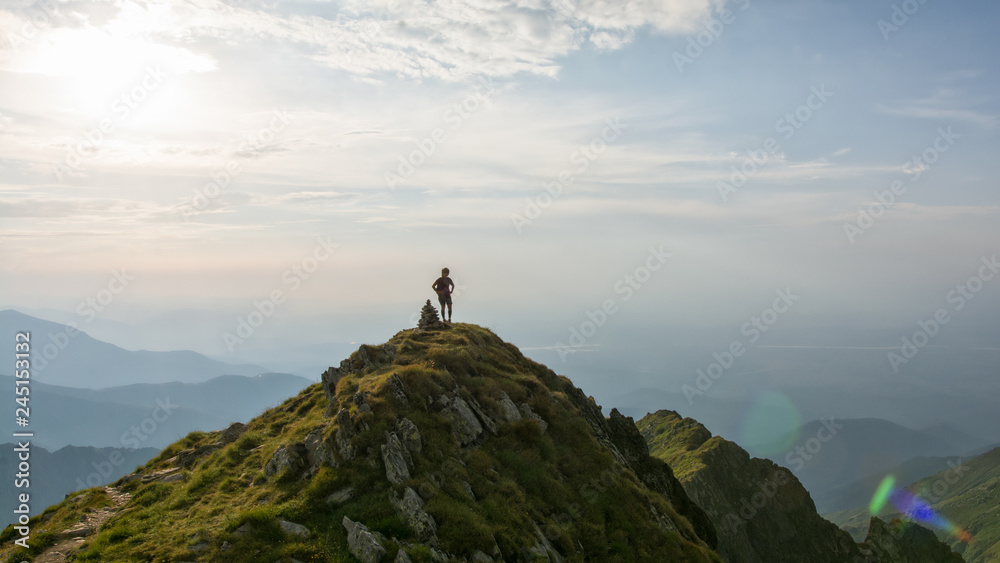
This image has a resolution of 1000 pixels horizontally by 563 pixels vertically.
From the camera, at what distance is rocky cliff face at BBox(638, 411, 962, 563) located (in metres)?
61.6

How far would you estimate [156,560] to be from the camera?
15.5m

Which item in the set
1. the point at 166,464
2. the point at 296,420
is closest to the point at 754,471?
the point at 296,420

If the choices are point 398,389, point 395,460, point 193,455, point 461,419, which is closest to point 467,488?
point 395,460

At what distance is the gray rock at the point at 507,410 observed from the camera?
79.3ft

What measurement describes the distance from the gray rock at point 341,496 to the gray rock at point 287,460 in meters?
3.00

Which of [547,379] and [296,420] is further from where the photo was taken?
[547,379]

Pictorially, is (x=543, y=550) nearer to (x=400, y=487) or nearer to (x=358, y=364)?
(x=400, y=487)

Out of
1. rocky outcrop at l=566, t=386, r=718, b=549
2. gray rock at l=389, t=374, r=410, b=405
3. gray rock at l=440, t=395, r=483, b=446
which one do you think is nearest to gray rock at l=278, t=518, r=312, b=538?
gray rock at l=389, t=374, r=410, b=405

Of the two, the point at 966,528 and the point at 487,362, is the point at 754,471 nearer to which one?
the point at 487,362

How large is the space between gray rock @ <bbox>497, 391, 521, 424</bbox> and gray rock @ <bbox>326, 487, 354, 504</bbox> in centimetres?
855

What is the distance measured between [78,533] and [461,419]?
15.8 meters

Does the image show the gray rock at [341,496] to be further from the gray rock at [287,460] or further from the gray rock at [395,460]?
the gray rock at [287,460]

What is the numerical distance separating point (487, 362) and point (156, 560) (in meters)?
17.8

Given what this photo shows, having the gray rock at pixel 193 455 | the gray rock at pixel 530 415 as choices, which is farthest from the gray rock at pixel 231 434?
the gray rock at pixel 530 415
